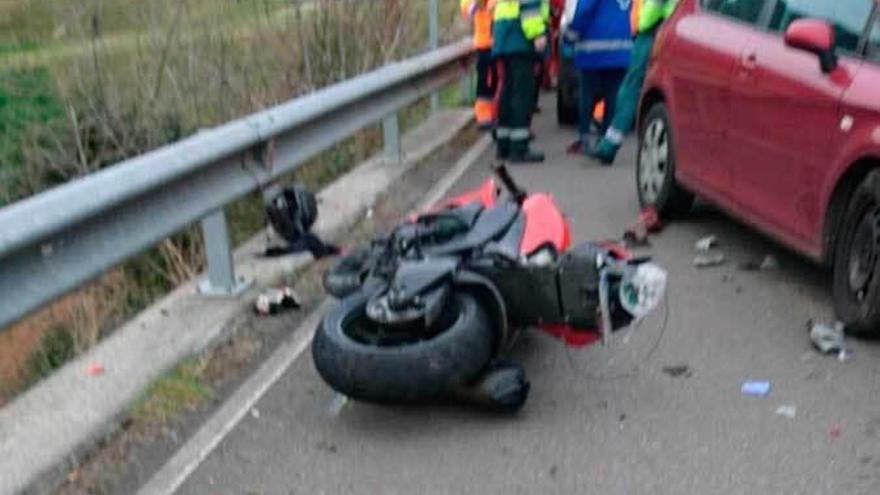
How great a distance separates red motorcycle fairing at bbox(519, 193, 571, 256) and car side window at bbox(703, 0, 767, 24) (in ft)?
6.50

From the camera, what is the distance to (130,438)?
4770 mm

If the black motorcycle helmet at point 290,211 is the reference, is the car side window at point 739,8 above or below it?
above

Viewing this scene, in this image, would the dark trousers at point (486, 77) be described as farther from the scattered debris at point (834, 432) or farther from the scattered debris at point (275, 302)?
the scattered debris at point (834, 432)

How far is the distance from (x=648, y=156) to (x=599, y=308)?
3.57 metres

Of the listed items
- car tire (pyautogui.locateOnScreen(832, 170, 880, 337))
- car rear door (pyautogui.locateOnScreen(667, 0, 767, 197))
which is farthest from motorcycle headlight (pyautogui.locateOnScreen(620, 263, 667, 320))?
car rear door (pyautogui.locateOnScreen(667, 0, 767, 197))

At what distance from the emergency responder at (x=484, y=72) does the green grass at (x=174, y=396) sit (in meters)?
7.11

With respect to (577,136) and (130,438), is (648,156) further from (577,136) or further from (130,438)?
(130,438)

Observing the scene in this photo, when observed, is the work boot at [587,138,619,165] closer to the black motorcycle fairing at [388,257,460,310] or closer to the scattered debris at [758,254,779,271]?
the scattered debris at [758,254,779,271]

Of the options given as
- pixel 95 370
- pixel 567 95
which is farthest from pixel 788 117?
pixel 567 95

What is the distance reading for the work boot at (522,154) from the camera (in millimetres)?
10641

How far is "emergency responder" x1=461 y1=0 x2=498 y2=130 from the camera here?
39.8ft

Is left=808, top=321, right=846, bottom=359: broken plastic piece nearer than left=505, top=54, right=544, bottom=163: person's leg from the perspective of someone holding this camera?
Yes

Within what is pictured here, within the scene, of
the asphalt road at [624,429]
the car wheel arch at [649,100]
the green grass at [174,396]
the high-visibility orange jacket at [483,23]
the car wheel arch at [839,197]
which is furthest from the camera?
the high-visibility orange jacket at [483,23]

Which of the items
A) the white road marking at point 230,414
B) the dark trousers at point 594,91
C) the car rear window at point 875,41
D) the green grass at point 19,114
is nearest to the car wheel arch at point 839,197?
the car rear window at point 875,41
